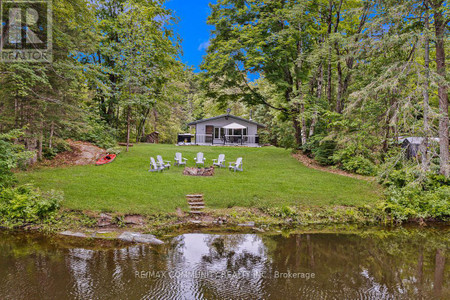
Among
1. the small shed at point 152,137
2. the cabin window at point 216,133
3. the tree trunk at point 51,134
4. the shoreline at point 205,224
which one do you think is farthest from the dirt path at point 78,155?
the cabin window at point 216,133

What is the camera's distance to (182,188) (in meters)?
8.93

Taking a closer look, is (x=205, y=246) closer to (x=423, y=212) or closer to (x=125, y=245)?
(x=125, y=245)

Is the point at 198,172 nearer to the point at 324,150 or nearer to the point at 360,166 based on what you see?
the point at 324,150

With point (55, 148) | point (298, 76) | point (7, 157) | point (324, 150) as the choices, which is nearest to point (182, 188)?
point (7, 157)

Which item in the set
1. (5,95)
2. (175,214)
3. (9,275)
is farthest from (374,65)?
(5,95)

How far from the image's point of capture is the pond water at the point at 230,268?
13.1ft

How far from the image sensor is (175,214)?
7.43 m

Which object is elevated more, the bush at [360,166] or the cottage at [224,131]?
the cottage at [224,131]

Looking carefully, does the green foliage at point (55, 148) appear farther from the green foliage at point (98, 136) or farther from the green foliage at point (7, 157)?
the green foliage at point (7, 157)

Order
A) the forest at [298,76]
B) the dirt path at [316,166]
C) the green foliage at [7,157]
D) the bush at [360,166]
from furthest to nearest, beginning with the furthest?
the bush at [360,166], the dirt path at [316,166], the forest at [298,76], the green foliage at [7,157]

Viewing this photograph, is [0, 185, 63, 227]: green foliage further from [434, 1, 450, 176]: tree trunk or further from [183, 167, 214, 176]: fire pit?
[434, 1, 450, 176]: tree trunk

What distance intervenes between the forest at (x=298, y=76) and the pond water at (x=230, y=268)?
2.68m

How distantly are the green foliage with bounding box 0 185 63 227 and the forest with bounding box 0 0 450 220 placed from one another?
10.2 inches

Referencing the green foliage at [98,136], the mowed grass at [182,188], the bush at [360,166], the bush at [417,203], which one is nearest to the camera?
the mowed grass at [182,188]
